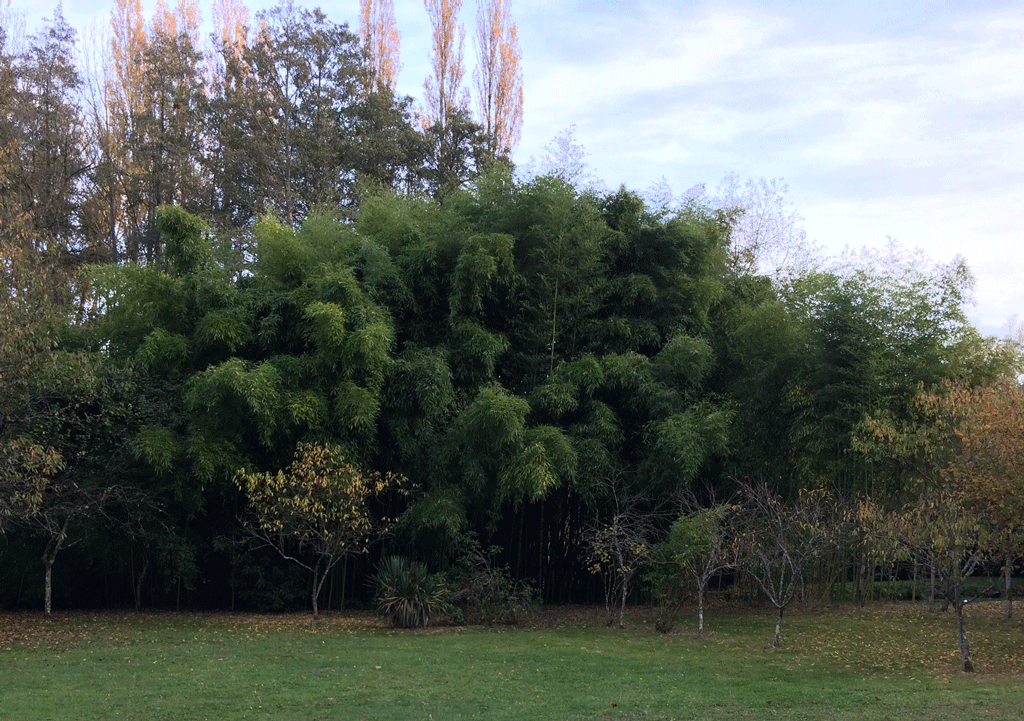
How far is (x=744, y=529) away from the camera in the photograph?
1225 cm

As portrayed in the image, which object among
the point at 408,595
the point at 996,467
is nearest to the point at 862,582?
the point at 996,467

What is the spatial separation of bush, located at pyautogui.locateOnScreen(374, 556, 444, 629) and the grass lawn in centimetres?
36

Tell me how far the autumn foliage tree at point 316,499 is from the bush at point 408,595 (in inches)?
24.4

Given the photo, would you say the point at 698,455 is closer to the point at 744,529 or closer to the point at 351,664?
the point at 744,529

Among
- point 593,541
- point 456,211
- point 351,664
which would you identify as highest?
point 456,211

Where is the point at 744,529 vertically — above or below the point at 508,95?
below

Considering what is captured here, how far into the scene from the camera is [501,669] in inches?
359

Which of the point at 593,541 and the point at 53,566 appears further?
the point at 53,566

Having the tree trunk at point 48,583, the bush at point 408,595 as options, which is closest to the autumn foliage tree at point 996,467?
the bush at point 408,595

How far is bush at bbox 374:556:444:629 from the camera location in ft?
40.0

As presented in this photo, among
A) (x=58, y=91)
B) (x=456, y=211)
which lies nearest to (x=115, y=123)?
(x=58, y=91)

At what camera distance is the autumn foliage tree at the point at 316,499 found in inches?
469

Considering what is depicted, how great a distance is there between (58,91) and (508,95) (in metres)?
11.6

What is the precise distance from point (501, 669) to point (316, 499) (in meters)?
4.03
